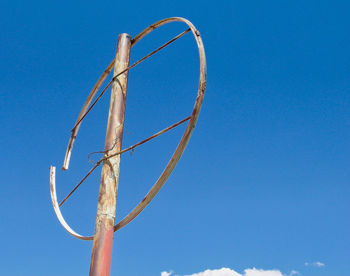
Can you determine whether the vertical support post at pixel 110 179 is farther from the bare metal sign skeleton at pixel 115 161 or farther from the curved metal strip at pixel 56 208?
the curved metal strip at pixel 56 208

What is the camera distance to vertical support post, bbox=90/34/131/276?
4216 millimetres

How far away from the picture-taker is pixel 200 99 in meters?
3.98

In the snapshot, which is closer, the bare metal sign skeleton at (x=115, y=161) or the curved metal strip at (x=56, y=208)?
the bare metal sign skeleton at (x=115, y=161)

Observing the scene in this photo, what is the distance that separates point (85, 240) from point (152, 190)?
4.80 feet

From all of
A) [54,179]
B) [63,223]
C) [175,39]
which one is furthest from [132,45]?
[63,223]

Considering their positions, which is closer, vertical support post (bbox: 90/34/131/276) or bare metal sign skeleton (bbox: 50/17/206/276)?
bare metal sign skeleton (bbox: 50/17/206/276)

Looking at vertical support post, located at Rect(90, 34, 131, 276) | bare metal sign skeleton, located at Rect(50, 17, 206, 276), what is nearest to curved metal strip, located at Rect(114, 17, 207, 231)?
bare metal sign skeleton, located at Rect(50, 17, 206, 276)

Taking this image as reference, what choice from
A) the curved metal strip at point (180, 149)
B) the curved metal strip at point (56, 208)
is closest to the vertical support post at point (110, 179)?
the curved metal strip at point (180, 149)

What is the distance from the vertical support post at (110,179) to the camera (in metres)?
4.22

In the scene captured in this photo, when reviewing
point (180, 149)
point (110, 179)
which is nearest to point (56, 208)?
point (110, 179)

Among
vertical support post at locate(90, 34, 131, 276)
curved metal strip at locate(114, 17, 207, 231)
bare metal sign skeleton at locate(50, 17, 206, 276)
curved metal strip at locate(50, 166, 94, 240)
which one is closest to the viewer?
curved metal strip at locate(114, 17, 207, 231)

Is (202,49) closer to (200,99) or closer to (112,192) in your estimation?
(200,99)

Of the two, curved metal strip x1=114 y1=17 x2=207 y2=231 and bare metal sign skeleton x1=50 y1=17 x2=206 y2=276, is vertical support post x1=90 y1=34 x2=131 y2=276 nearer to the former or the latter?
bare metal sign skeleton x1=50 y1=17 x2=206 y2=276

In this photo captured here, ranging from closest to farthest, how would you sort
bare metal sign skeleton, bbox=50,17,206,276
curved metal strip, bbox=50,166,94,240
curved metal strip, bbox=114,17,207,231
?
1. curved metal strip, bbox=114,17,207,231
2. bare metal sign skeleton, bbox=50,17,206,276
3. curved metal strip, bbox=50,166,94,240
